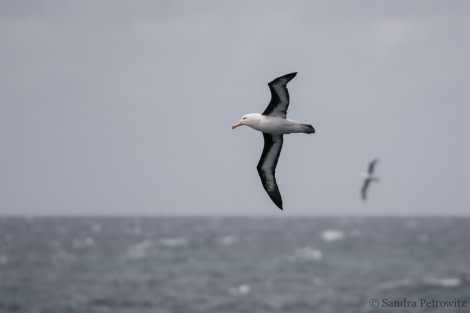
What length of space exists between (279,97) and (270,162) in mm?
2649

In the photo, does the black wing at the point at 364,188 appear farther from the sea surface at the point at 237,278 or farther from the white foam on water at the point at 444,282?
the white foam on water at the point at 444,282

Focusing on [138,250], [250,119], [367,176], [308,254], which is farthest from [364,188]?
[138,250]

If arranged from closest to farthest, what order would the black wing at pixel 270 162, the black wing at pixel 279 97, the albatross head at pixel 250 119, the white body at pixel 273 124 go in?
the black wing at pixel 279 97 < the white body at pixel 273 124 < the albatross head at pixel 250 119 < the black wing at pixel 270 162

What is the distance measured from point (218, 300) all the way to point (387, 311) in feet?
44.1

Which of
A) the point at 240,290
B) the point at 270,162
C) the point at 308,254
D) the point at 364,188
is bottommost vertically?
the point at 270,162

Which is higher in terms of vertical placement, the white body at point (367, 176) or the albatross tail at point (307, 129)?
the white body at point (367, 176)

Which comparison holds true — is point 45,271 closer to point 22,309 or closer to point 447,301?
point 22,309

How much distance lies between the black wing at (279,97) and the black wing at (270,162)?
1.71 metres

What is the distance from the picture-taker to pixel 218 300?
192 ft

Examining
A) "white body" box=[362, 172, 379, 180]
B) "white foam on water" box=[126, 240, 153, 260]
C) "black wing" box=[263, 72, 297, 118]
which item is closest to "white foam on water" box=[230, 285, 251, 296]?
"white body" box=[362, 172, 379, 180]

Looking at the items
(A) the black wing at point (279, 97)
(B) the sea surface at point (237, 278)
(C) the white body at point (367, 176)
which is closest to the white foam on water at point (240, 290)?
(B) the sea surface at point (237, 278)

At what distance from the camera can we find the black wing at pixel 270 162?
1891cm

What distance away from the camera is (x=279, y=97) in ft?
55.7

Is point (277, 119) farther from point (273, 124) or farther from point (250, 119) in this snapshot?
point (250, 119)
